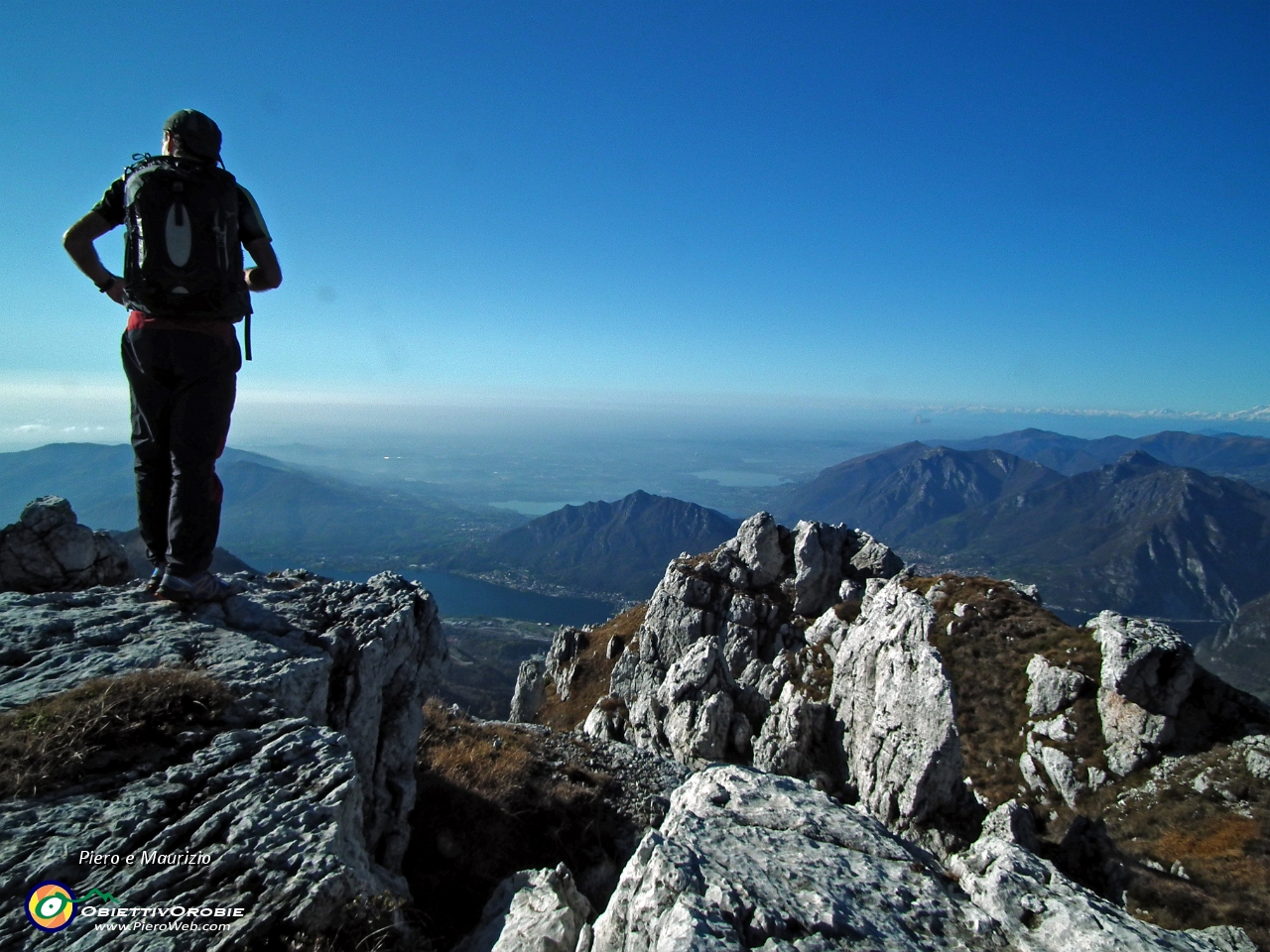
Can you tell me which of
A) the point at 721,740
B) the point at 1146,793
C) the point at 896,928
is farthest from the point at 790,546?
the point at 896,928

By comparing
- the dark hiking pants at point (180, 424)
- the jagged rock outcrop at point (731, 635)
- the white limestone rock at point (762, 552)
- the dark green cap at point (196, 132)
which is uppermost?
the dark green cap at point (196, 132)

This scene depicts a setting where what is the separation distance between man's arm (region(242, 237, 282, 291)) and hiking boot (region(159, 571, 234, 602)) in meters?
3.47

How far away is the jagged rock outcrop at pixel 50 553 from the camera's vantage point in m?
8.16

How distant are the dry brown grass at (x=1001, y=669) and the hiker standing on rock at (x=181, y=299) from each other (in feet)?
97.2

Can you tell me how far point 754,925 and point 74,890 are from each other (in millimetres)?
4414

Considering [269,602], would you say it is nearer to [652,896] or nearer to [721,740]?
[652,896]

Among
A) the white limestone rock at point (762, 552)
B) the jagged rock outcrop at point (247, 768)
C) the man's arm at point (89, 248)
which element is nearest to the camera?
the jagged rock outcrop at point (247, 768)

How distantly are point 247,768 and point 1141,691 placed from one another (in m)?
31.4

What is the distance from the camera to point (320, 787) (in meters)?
4.58

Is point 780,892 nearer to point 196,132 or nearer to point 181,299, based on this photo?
point 181,299

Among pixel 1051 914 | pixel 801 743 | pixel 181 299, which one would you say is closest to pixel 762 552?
pixel 801 743

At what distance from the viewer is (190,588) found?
647 cm

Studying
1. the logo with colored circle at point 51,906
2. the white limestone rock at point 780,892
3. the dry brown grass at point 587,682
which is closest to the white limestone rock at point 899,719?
the white limestone rock at point 780,892

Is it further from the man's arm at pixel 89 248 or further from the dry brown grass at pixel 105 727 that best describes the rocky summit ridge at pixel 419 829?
the man's arm at pixel 89 248
